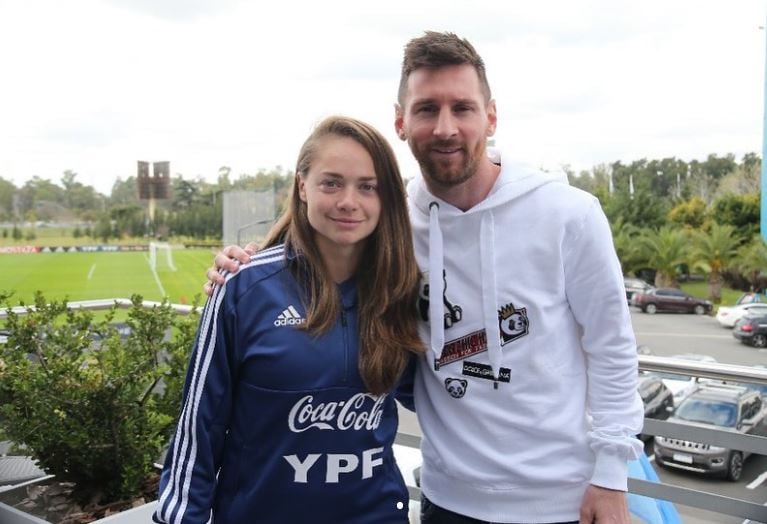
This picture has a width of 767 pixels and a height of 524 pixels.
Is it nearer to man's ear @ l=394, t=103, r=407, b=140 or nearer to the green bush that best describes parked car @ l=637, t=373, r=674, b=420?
the green bush

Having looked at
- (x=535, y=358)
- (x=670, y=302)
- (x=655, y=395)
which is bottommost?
(x=670, y=302)

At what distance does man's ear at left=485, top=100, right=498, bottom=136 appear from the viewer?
164 cm

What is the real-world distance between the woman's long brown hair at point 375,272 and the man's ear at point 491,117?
0.26m

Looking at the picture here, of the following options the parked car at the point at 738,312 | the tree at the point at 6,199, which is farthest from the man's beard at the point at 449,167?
the parked car at the point at 738,312

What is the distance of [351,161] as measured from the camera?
→ 1.50m

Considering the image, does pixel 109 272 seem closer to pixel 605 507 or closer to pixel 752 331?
pixel 752 331

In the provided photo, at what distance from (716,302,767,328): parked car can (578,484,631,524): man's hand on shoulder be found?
24047mm

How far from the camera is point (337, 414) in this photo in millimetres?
1453

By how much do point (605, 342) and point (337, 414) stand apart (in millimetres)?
587

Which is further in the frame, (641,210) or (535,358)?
(641,210)

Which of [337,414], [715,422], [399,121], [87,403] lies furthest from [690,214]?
[337,414]

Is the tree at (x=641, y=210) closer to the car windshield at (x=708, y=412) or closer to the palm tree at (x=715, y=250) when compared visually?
the palm tree at (x=715, y=250)

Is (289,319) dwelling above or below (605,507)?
above

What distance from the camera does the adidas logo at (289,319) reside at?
1448 millimetres
